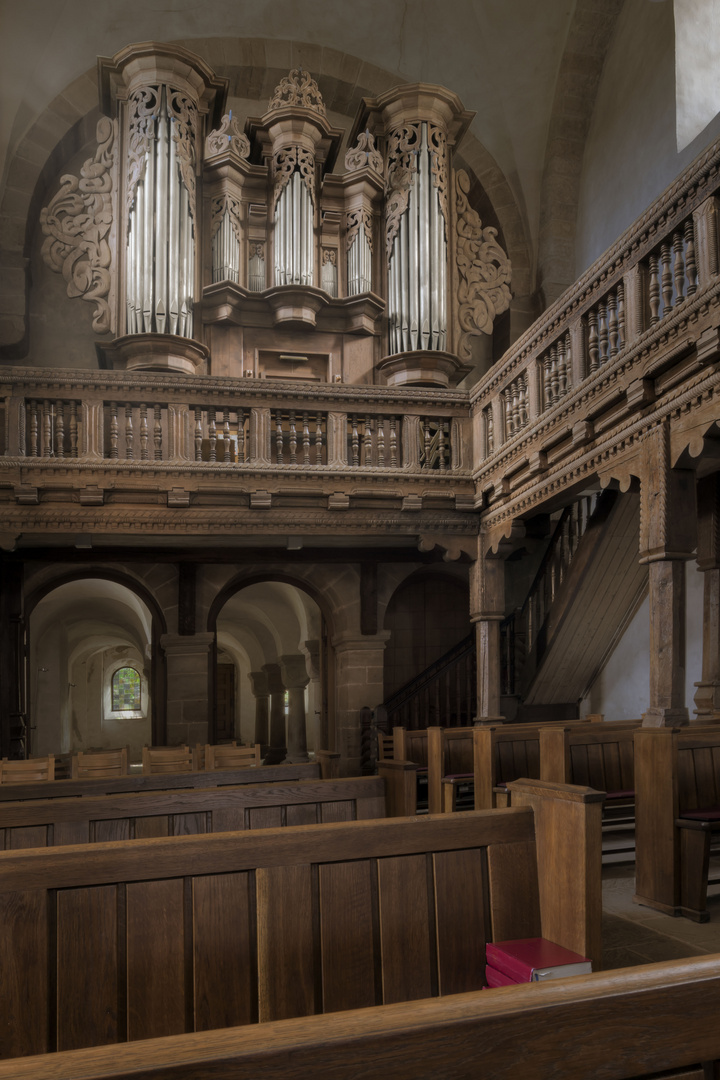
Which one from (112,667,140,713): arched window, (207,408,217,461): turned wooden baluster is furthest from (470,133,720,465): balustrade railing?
(112,667,140,713): arched window

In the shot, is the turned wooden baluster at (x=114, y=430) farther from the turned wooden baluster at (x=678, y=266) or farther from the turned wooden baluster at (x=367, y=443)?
the turned wooden baluster at (x=678, y=266)

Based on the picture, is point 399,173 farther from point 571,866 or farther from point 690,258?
point 571,866

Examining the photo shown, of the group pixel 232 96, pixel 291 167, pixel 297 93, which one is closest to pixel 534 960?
pixel 291 167

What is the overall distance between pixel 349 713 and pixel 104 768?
14.5ft

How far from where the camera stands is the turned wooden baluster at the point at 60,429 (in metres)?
7.98

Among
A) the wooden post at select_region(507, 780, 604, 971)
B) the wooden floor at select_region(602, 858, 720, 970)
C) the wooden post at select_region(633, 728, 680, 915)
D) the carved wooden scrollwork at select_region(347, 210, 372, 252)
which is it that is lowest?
the wooden floor at select_region(602, 858, 720, 970)

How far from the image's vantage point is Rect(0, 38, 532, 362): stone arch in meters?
11.1

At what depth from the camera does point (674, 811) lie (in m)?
4.75

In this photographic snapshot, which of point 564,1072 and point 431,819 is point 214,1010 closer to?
point 431,819

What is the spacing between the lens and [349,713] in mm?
11117

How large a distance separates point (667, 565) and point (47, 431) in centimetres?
556

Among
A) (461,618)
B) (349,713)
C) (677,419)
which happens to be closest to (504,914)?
(677,419)

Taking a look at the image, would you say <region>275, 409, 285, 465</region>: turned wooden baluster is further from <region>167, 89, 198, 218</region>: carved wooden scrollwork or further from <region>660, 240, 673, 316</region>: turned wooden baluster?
<region>660, 240, 673, 316</region>: turned wooden baluster

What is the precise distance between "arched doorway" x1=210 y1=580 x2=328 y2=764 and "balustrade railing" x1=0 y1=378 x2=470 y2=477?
449 cm
